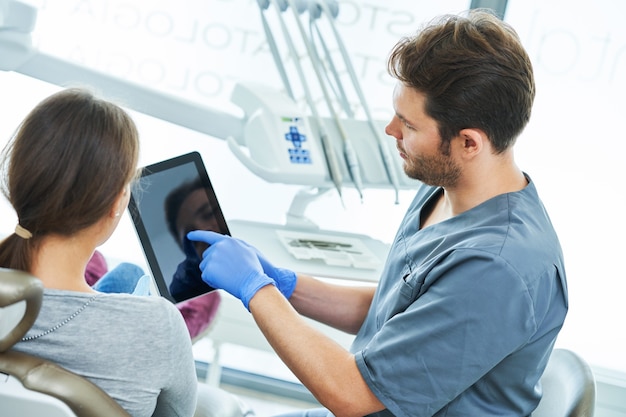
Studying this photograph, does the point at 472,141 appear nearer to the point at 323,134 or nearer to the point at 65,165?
the point at 65,165

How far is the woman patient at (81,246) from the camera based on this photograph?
2.97ft

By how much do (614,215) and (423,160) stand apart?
1535 millimetres

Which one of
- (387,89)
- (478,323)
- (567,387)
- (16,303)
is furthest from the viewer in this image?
(387,89)

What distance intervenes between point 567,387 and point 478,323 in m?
0.22

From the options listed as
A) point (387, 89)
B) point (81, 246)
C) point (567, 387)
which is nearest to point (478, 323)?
point (567, 387)

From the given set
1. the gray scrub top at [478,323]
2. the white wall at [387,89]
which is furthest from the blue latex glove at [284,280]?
the white wall at [387,89]

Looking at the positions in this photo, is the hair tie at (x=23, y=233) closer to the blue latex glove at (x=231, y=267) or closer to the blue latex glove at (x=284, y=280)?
the blue latex glove at (x=231, y=267)

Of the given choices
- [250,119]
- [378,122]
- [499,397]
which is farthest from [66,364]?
[378,122]

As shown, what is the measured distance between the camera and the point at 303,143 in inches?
73.0

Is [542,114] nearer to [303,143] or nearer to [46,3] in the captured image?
[303,143]

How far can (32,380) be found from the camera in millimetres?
820

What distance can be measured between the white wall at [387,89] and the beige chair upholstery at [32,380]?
→ 181 centimetres

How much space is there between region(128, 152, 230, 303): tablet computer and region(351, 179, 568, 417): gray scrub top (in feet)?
1.12

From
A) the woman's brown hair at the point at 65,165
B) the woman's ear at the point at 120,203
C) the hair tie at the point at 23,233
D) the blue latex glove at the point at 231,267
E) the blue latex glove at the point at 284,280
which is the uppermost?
the woman's brown hair at the point at 65,165
